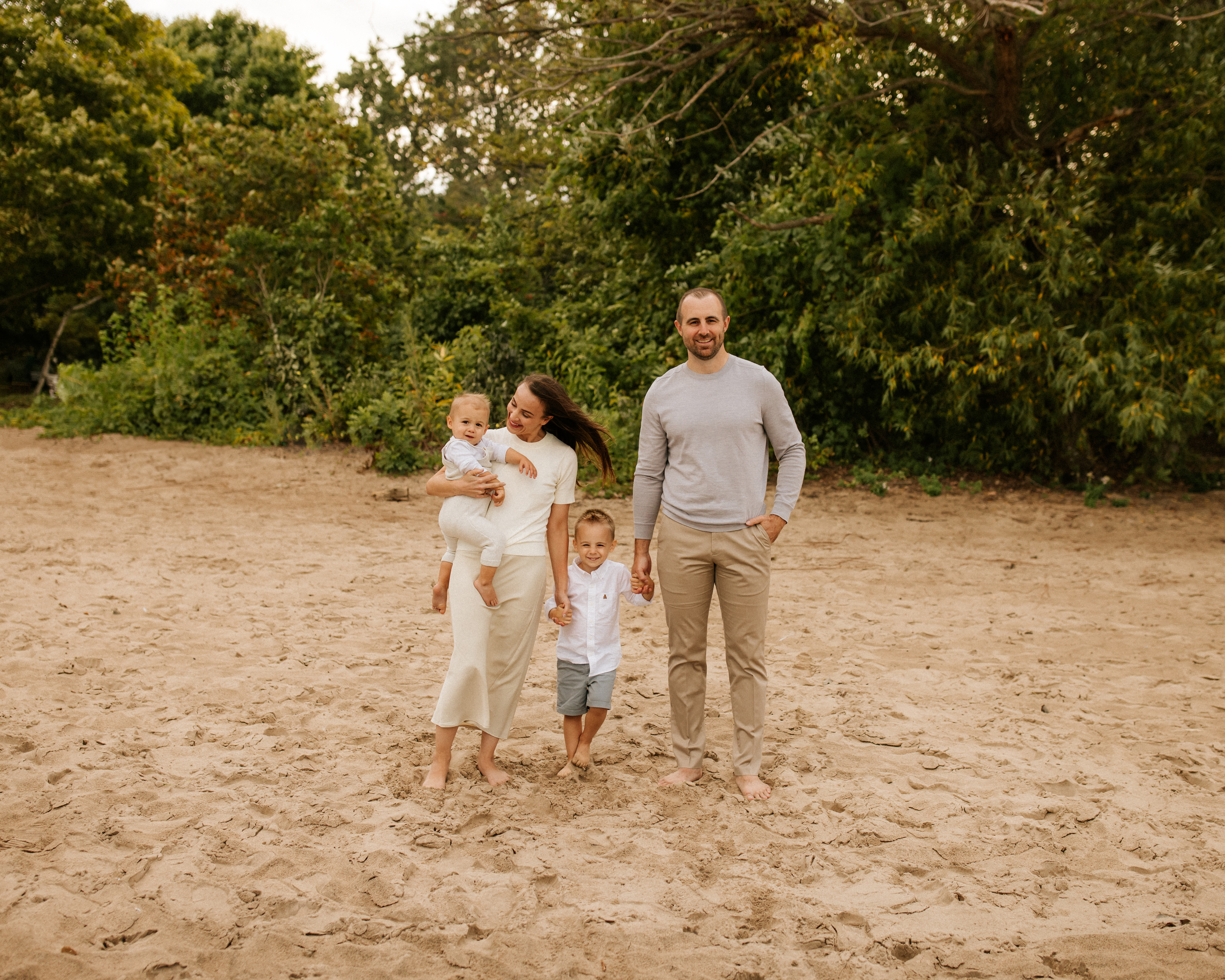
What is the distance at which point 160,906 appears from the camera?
9.66ft

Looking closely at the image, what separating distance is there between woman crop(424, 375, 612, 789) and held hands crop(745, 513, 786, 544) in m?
0.60

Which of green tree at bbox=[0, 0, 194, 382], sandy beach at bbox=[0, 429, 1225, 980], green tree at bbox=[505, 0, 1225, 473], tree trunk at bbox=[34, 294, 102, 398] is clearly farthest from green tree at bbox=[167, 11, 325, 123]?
sandy beach at bbox=[0, 429, 1225, 980]

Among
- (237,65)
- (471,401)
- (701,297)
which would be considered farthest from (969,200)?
(237,65)

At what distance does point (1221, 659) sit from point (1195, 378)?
434cm

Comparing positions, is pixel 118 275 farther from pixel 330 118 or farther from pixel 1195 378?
pixel 1195 378

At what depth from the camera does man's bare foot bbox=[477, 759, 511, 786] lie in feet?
12.7

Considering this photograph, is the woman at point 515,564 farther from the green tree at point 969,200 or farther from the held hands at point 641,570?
the green tree at point 969,200

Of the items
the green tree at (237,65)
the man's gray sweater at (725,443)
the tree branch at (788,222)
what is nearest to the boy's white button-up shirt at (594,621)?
the man's gray sweater at (725,443)

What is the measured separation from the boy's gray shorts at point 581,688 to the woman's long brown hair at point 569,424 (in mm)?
779

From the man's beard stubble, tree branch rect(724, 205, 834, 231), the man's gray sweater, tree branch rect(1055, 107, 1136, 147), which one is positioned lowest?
the man's gray sweater

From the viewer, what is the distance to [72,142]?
17.6m

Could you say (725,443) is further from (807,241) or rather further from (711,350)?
(807,241)

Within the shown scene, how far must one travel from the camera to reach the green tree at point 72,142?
17297mm

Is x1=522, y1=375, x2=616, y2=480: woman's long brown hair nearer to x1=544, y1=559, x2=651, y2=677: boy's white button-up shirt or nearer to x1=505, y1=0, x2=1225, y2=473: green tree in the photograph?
x1=544, y1=559, x2=651, y2=677: boy's white button-up shirt
